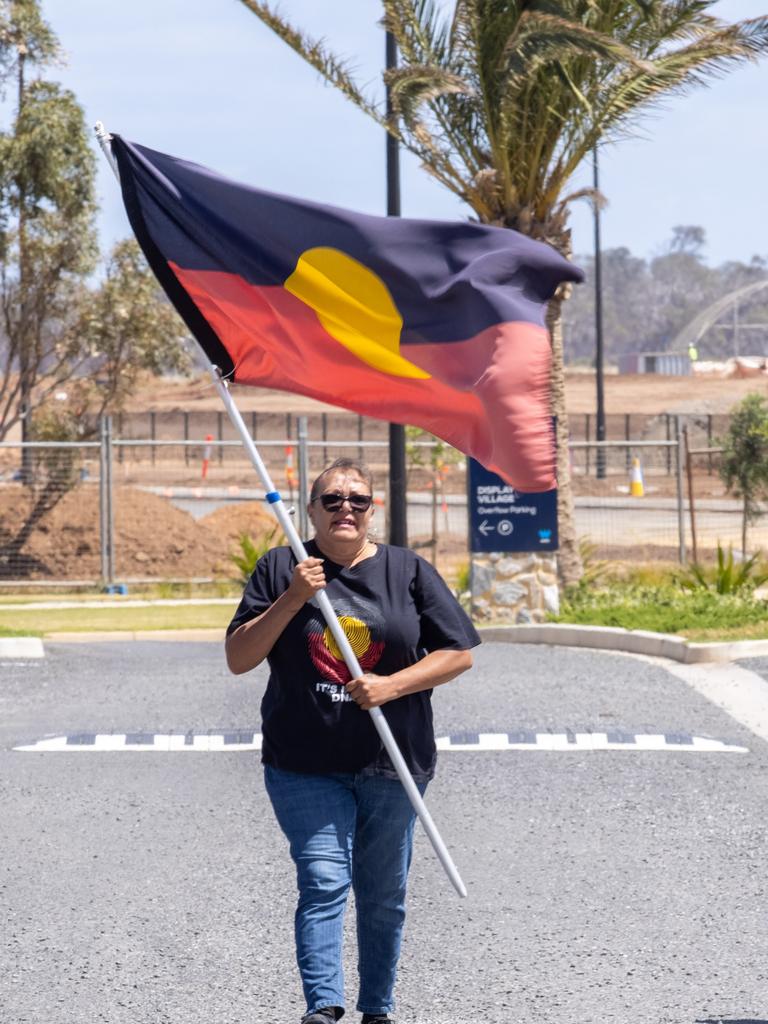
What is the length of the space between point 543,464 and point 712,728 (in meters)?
5.63

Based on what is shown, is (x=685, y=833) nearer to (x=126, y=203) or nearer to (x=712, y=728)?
(x=712, y=728)

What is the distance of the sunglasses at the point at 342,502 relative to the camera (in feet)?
16.9

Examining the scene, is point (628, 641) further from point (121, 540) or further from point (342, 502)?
point (121, 540)

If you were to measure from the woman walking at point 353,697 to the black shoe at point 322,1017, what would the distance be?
24cm

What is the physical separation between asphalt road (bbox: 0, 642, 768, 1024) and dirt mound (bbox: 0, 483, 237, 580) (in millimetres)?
16528

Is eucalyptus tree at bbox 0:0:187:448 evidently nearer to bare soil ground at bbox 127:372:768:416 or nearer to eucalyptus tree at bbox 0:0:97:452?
eucalyptus tree at bbox 0:0:97:452

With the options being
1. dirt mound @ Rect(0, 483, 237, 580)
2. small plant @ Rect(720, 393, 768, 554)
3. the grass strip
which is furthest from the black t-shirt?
dirt mound @ Rect(0, 483, 237, 580)

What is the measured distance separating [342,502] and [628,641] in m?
11.0

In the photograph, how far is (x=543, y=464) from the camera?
20.2ft

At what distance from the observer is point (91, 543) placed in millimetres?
28922

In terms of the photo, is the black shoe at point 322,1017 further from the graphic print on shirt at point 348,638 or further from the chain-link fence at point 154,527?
the chain-link fence at point 154,527

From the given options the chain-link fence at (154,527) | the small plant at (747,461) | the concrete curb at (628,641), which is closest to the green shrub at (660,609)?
the concrete curb at (628,641)

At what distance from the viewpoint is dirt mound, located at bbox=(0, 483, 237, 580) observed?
28.3 meters

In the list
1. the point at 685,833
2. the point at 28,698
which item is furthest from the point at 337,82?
the point at 685,833
